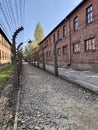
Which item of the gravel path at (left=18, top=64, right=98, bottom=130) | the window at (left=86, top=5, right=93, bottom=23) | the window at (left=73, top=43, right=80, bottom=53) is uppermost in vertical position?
the window at (left=86, top=5, right=93, bottom=23)

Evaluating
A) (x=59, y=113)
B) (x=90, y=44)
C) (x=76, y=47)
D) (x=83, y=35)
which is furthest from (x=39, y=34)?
(x=59, y=113)

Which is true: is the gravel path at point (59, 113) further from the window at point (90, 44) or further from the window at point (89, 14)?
the window at point (89, 14)

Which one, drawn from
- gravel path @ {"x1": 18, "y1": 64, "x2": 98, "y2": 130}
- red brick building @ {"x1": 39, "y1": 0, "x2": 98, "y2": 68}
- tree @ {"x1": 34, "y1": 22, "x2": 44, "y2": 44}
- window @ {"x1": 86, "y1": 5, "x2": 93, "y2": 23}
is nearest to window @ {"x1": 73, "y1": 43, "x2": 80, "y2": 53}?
red brick building @ {"x1": 39, "y1": 0, "x2": 98, "y2": 68}

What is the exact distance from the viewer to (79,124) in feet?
11.9

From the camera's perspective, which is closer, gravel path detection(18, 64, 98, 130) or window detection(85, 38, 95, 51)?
gravel path detection(18, 64, 98, 130)

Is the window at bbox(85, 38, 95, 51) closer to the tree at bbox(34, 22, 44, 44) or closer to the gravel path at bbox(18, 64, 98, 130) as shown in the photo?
the gravel path at bbox(18, 64, 98, 130)

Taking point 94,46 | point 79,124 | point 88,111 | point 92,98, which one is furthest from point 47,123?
point 94,46

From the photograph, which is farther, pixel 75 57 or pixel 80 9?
pixel 75 57

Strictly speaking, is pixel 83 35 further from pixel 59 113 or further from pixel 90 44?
pixel 59 113

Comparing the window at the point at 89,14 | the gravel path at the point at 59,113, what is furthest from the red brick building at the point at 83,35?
the gravel path at the point at 59,113

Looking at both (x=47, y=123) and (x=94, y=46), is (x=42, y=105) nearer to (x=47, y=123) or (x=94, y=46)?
(x=47, y=123)

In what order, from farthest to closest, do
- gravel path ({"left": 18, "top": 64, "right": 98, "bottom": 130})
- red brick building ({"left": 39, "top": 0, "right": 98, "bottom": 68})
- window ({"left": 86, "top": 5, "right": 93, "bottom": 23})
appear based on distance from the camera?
window ({"left": 86, "top": 5, "right": 93, "bottom": 23}) < red brick building ({"left": 39, "top": 0, "right": 98, "bottom": 68}) < gravel path ({"left": 18, "top": 64, "right": 98, "bottom": 130})

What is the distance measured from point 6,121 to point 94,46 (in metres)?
10.5

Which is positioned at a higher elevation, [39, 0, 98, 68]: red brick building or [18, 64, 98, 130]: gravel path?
[39, 0, 98, 68]: red brick building
